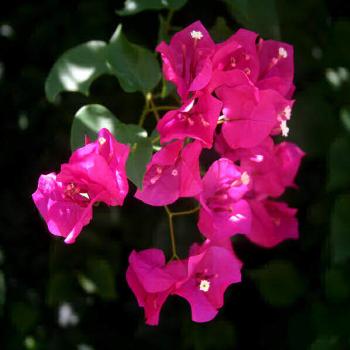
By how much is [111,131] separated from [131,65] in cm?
14

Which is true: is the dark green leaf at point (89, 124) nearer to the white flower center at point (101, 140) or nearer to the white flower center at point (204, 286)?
the white flower center at point (101, 140)

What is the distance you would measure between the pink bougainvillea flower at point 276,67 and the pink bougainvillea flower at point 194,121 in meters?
0.14

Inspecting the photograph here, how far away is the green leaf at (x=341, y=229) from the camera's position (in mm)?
1151

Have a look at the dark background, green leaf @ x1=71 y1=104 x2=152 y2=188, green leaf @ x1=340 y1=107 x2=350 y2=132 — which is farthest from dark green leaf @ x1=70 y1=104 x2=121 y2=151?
green leaf @ x1=340 y1=107 x2=350 y2=132

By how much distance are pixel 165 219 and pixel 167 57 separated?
427 mm

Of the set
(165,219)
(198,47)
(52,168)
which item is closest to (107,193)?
(198,47)

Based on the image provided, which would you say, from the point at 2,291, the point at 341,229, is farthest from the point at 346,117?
the point at 2,291

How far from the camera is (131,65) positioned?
1.04 meters

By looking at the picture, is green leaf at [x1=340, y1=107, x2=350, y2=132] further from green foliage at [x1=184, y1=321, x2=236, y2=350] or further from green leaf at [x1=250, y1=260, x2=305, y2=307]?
green foliage at [x1=184, y1=321, x2=236, y2=350]

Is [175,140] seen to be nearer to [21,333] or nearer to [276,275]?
[276,275]

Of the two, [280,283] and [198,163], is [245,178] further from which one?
[280,283]

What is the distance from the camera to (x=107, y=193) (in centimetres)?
87

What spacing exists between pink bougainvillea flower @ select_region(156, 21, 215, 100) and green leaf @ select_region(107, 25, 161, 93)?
9 centimetres

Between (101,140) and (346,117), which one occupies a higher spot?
(101,140)
